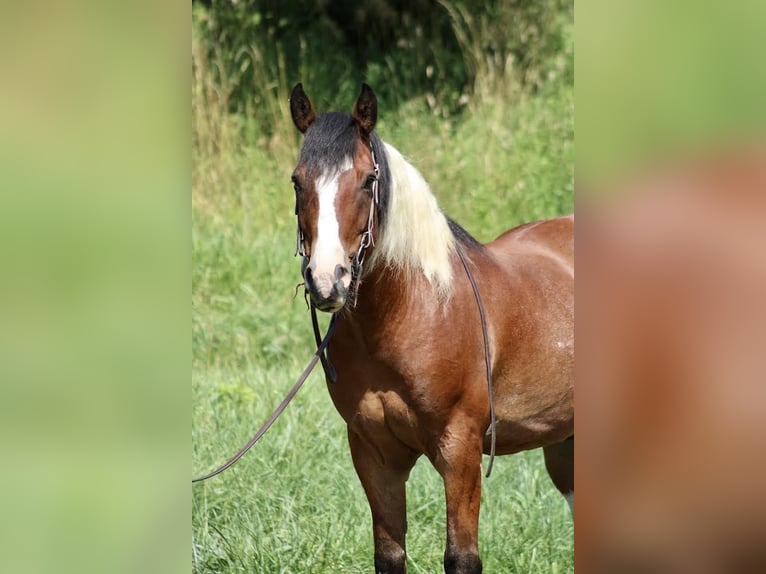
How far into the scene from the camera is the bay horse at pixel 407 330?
8.55 ft

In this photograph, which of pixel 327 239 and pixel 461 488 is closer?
Result: pixel 327 239

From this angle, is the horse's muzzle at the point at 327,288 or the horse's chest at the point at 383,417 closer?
the horse's muzzle at the point at 327,288

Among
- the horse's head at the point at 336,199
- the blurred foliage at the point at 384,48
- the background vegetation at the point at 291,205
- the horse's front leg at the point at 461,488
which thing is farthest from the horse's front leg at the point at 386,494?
the blurred foliage at the point at 384,48

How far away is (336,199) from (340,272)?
21 centimetres

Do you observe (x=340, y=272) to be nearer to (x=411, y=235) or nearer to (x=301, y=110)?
(x=411, y=235)

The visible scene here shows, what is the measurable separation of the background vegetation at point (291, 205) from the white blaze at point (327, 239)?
1.39 meters

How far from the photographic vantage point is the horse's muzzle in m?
2.45

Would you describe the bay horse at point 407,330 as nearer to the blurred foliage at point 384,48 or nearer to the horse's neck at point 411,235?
the horse's neck at point 411,235

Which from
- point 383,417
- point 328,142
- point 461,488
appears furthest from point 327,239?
point 461,488

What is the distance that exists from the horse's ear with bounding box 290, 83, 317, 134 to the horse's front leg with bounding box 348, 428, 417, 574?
0.98 m

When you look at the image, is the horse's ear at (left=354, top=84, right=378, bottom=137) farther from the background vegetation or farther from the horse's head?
the background vegetation

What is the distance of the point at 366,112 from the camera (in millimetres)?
2734

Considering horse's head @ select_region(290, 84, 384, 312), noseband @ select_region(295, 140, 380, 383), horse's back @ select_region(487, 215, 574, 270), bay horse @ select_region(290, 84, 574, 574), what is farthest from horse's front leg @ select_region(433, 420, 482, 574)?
horse's back @ select_region(487, 215, 574, 270)
